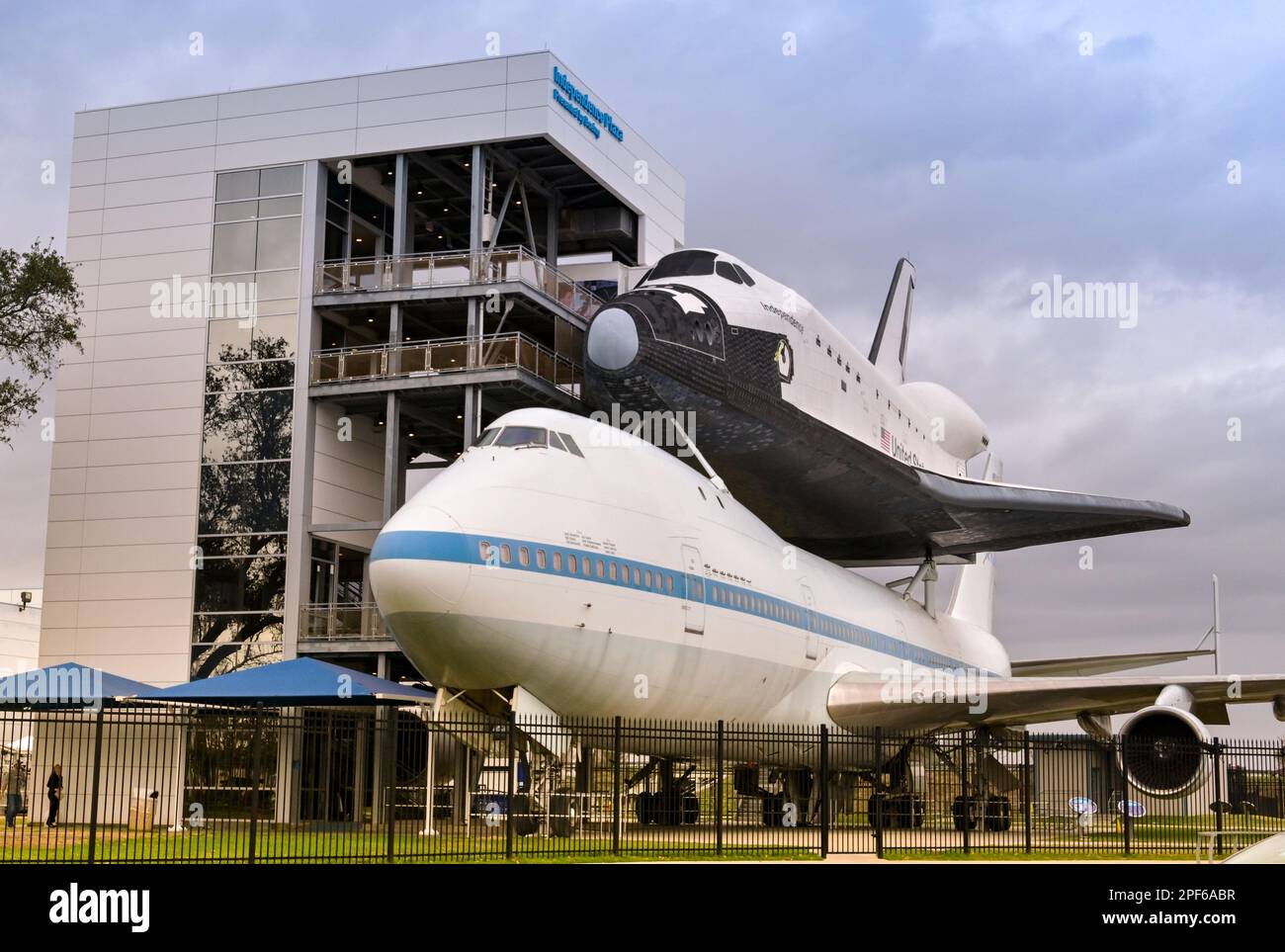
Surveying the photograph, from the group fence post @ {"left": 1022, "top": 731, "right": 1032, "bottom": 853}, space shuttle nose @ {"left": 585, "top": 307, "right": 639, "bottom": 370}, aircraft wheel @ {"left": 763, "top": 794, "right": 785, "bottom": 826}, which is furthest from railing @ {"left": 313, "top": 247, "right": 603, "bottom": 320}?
fence post @ {"left": 1022, "top": 731, "right": 1032, "bottom": 853}

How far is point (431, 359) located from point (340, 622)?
6804 millimetres

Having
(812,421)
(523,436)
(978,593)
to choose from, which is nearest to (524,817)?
(523,436)

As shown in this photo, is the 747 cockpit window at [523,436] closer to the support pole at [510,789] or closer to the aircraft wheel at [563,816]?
the support pole at [510,789]

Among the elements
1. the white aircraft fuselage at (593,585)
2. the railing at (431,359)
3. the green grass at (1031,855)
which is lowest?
the green grass at (1031,855)

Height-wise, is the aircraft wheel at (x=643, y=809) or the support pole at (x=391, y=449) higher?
the support pole at (x=391, y=449)

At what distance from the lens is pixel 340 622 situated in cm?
3475

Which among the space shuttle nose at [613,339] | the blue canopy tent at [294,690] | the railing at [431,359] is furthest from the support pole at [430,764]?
the railing at [431,359]

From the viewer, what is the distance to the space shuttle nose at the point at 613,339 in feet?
87.6

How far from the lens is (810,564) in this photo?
95.4 ft

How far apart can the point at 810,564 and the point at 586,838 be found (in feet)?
36.9

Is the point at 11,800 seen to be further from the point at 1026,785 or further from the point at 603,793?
the point at 1026,785

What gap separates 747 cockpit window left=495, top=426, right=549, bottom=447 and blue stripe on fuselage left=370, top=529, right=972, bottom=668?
6.01ft

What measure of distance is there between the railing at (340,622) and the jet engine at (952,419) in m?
16.5
